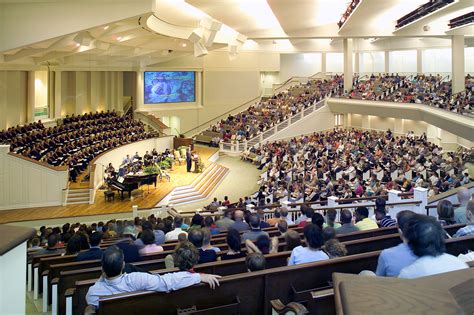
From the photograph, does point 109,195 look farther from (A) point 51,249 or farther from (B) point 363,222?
(B) point 363,222

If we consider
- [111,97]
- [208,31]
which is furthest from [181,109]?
[208,31]

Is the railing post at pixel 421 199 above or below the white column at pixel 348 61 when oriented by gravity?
below

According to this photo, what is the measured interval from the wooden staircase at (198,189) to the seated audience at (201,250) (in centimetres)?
1290

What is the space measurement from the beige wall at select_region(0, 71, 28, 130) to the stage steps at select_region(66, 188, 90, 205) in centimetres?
576

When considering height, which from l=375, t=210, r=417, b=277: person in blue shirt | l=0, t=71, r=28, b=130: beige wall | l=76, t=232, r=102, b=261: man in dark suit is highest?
l=0, t=71, r=28, b=130: beige wall

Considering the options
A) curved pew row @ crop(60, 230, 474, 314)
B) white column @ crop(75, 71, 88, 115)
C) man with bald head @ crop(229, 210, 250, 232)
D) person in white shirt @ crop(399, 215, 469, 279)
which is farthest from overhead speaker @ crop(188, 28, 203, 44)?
person in white shirt @ crop(399, 215, 469, 279)

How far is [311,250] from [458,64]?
2498 cm

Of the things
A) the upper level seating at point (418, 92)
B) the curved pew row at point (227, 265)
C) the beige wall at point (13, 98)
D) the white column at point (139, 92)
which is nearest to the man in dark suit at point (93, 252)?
the curved pew row at point (227, 265)

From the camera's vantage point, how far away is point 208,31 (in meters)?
23.0

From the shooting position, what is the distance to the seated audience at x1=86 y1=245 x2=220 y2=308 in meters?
3.22

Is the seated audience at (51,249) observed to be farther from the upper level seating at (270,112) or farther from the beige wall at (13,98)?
the upper level seating at (270,112)

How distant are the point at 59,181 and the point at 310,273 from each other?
15.1 meters

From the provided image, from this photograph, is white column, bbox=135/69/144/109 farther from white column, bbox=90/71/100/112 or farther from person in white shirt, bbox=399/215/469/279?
person in white shirt, bbox=399/215/469/279

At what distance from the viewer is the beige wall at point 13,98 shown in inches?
810
